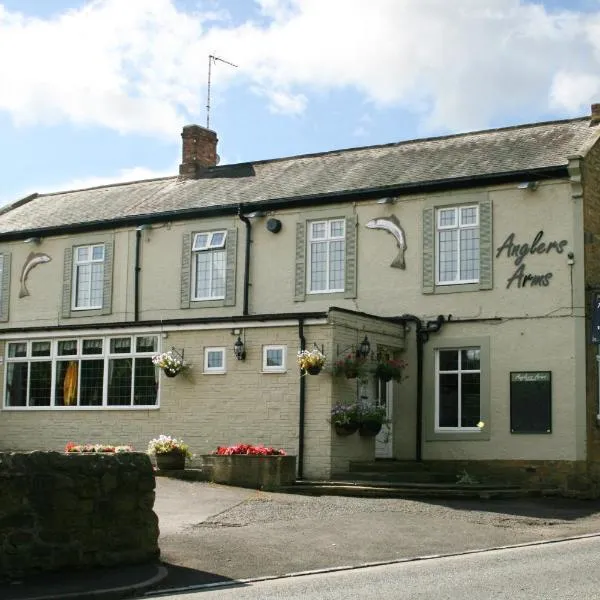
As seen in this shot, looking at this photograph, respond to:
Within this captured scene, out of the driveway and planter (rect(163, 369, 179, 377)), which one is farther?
planter (rect(163, 369, 179, 377))

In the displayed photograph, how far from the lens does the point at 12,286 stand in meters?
30.7

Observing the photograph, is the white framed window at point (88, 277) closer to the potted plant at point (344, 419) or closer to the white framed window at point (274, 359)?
the white framed window at point (274, 359)

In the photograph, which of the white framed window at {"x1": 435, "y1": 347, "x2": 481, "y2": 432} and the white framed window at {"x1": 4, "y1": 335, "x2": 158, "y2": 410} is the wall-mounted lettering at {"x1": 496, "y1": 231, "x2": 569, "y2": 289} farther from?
the white framed window at {"x1": 4, "y1": 335, "x2": 158, "y2": 410}

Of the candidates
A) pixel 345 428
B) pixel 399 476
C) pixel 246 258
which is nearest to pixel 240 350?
pixel 345 428

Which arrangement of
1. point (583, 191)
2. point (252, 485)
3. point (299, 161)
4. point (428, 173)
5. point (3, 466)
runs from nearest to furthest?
point (3, 466) < point (252, 485) < point (583, 191) < point (428, 173) < point (299, 161)

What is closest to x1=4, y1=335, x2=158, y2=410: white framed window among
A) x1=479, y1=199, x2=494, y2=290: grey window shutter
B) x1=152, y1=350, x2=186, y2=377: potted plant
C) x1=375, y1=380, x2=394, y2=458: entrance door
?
x1=152, y1=350, x2=186, y2=377: potted plant

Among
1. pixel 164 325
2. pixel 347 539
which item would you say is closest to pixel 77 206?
pixel 164 325

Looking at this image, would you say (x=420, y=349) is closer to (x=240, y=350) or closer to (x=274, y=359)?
(x=274, y=359)

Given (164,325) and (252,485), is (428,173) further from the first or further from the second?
(252,485)

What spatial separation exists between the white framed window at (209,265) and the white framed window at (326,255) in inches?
99.5

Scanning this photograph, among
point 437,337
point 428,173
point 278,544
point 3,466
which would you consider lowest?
point 278,544

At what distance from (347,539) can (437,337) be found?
991cm

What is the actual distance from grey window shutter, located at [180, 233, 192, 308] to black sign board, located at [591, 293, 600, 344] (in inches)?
407

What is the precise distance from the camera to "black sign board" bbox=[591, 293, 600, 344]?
22.3m
